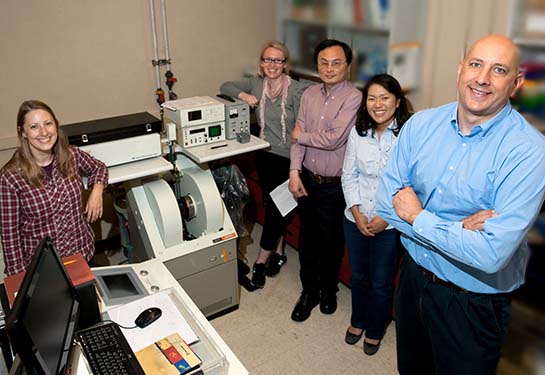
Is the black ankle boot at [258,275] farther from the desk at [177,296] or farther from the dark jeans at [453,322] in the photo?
the dark jeans at [453,322]

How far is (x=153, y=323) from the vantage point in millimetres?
1564

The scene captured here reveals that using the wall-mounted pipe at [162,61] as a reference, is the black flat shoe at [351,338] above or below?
below

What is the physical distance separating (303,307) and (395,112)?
1.26 m

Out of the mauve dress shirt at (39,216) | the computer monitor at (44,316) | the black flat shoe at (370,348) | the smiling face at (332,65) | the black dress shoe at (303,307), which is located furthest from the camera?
the black dress shoe at (303,307)

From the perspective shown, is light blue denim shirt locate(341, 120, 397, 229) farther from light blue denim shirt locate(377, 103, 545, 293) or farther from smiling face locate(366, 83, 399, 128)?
light blue denim shirt locate(377, 103, 545, 293)

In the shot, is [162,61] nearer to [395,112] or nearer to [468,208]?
[395,112]

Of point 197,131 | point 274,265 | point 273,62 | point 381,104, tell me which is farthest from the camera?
point 274,265

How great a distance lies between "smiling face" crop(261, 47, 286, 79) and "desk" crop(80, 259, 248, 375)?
125 centimetres

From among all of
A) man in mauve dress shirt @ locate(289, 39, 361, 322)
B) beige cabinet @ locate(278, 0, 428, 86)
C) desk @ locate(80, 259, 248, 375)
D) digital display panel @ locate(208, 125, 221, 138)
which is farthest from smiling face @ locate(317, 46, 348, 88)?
desk @ locate(80, 259, 248, 375)

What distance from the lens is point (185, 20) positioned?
3330 millimetres

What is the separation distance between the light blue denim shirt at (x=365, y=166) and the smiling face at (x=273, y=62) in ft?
2.26

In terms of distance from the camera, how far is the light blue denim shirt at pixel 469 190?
1306 millimetres

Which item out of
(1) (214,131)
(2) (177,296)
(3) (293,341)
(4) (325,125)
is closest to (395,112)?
(4) (325,125)

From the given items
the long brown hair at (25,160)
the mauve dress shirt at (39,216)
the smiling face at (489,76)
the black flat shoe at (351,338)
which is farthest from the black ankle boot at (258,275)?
the smiling face at (489,76)
